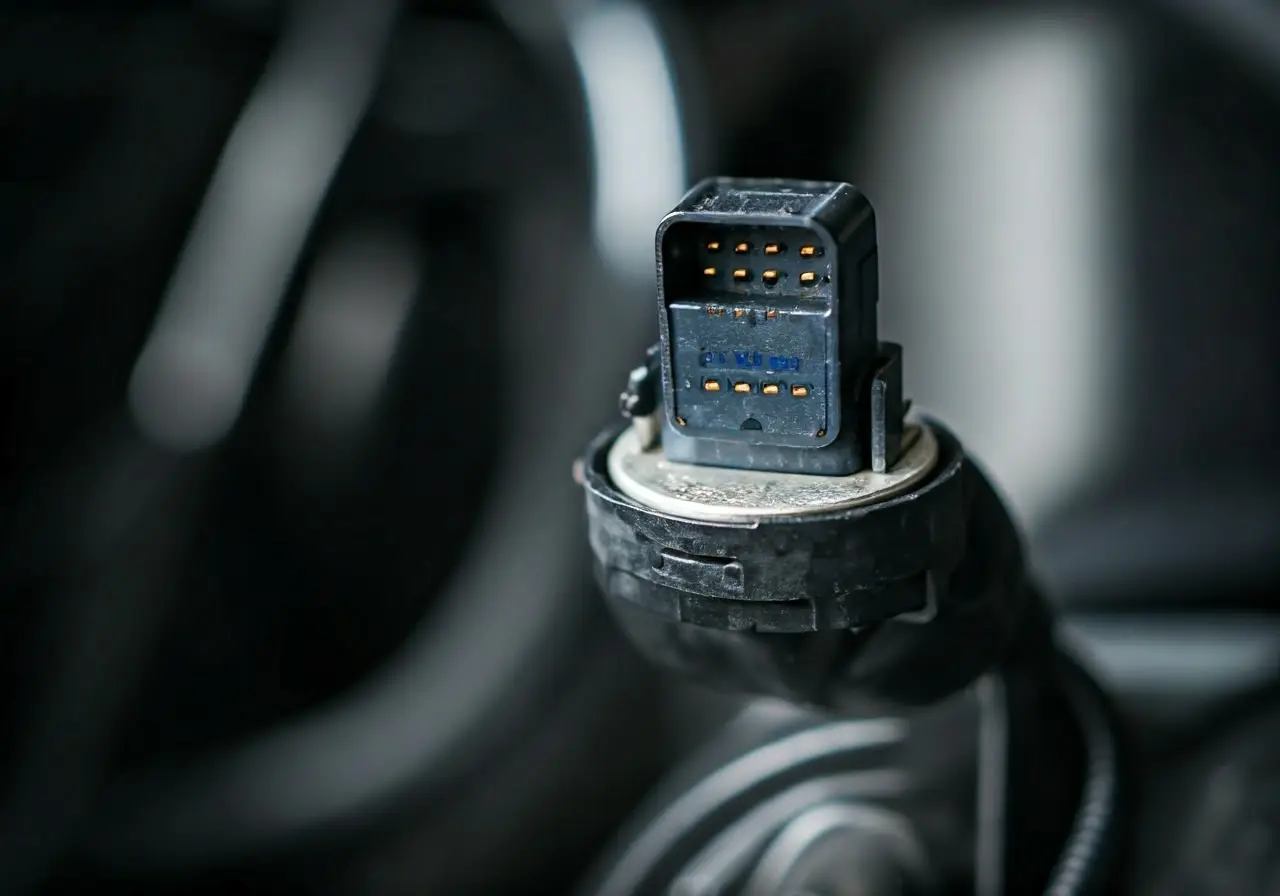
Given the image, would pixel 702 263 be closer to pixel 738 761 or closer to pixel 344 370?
pixel 738 761

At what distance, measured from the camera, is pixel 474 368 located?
1.21 metres

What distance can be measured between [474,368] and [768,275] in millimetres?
799

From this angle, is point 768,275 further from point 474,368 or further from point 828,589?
point 474,368

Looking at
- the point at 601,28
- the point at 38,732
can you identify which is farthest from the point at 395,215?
the point at 38,732

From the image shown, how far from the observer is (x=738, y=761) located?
77 cm

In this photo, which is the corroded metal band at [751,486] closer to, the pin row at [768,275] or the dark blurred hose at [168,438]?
the pin row at [768,275]

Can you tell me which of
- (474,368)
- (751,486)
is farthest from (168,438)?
(751,486)

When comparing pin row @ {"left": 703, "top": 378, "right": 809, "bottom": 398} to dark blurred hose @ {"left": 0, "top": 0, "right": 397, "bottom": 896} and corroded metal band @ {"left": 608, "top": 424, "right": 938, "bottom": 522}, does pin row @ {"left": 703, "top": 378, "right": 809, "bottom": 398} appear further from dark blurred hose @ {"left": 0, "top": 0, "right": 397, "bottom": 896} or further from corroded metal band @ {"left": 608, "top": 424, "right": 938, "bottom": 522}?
dark blurred hose @ {"left": 0, "top": 0, "right": 397, "bottom": 896}

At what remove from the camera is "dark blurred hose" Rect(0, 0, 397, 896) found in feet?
3.30

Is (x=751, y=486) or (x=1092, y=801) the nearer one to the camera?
(x=751, y=486)

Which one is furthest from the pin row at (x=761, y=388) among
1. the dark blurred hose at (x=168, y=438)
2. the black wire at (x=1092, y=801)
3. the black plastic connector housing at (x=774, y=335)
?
the dark blurred hose at (x=168, y=438)

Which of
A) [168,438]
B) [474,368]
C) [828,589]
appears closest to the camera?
[828,589]

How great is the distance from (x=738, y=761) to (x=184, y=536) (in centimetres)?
54

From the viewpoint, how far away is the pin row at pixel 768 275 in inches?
17.0
